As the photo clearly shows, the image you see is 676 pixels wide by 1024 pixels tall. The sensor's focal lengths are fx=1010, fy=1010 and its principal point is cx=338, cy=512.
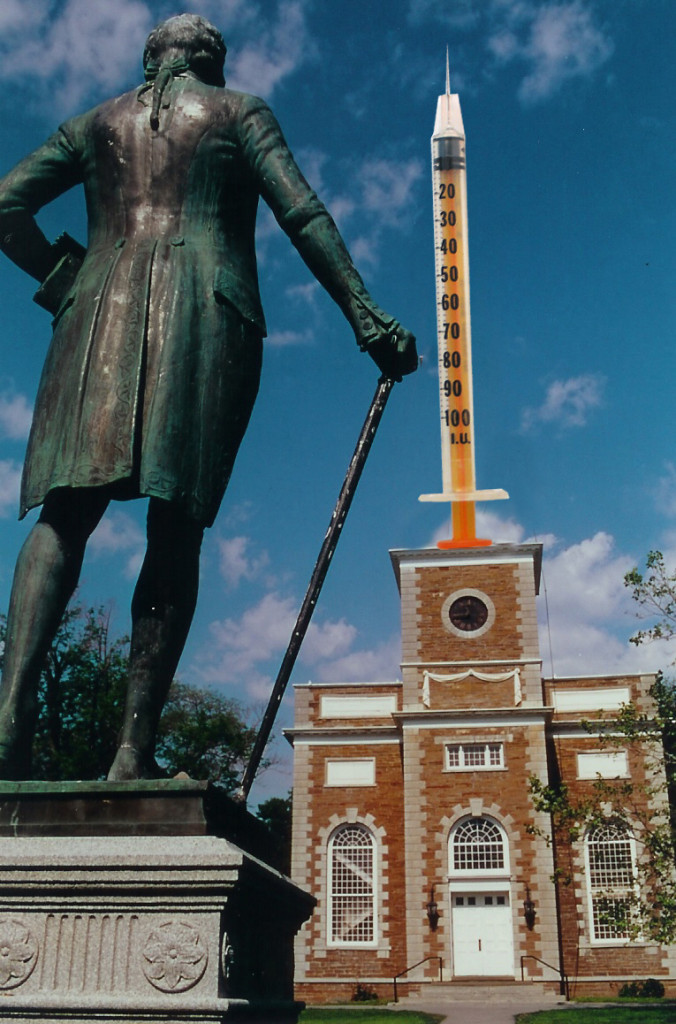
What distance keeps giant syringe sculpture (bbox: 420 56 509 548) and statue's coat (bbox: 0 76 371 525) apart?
28.6 m

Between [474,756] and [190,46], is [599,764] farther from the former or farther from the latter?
[190,46]

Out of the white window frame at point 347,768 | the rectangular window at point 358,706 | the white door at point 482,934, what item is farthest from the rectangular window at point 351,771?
the white door at point 482,934

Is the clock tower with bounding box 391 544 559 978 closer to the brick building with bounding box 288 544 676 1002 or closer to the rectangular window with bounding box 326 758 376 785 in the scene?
the brick building with bounding box 288 544 676 1002

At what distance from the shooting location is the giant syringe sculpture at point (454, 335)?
108ft

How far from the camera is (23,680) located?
2854 mm

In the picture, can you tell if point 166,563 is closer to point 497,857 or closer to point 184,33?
point 184,33

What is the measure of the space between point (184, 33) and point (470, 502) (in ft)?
98.1

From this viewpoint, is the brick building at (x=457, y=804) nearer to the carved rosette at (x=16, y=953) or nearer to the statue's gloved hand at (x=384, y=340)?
the statue's gloved hand at (x=384, y=340)

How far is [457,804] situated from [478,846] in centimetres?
126

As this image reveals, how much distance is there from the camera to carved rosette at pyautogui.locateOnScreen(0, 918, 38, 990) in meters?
2.34

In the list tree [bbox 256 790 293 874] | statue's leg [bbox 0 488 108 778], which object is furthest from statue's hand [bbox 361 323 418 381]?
tree [bbox 256 790 293 874]

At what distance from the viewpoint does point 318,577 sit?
3027mm

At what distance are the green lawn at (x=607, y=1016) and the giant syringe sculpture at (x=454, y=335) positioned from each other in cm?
1402

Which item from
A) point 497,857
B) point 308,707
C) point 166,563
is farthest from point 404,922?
point 166,563
